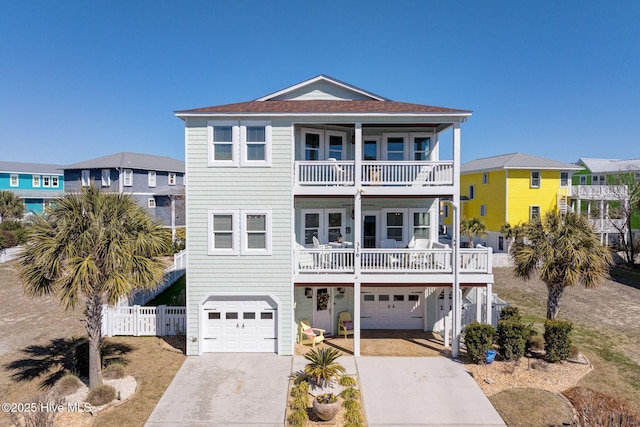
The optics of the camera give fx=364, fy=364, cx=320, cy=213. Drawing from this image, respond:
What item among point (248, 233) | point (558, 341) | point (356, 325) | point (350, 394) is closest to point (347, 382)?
point (350, 394)

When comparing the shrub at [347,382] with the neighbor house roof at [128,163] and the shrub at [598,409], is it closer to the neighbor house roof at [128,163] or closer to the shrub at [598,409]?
the shrub at [598,409]

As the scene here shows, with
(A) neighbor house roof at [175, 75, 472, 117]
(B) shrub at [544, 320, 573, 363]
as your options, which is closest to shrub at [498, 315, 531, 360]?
(B) shrub at [544, 320, 573, 363]

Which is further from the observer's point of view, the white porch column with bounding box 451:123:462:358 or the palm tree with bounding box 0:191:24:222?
the palm tree with bounding box 0:191:24:222

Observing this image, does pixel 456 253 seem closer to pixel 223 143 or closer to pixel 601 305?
pixel 223 143

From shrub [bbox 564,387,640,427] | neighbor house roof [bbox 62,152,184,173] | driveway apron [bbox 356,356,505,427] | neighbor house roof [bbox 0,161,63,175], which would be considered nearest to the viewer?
shrub [bbox 564,387,640,427]

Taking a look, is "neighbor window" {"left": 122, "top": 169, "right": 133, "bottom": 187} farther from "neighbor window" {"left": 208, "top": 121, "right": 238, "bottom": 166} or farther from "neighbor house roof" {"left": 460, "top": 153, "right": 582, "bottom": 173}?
"neighbor house roof" {"left": 460, "top": 153, "right": 582, "bottom": 173}

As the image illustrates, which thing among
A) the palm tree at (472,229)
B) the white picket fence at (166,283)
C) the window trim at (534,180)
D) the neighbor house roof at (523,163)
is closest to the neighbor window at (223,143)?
the white picket fence at (166,283)
